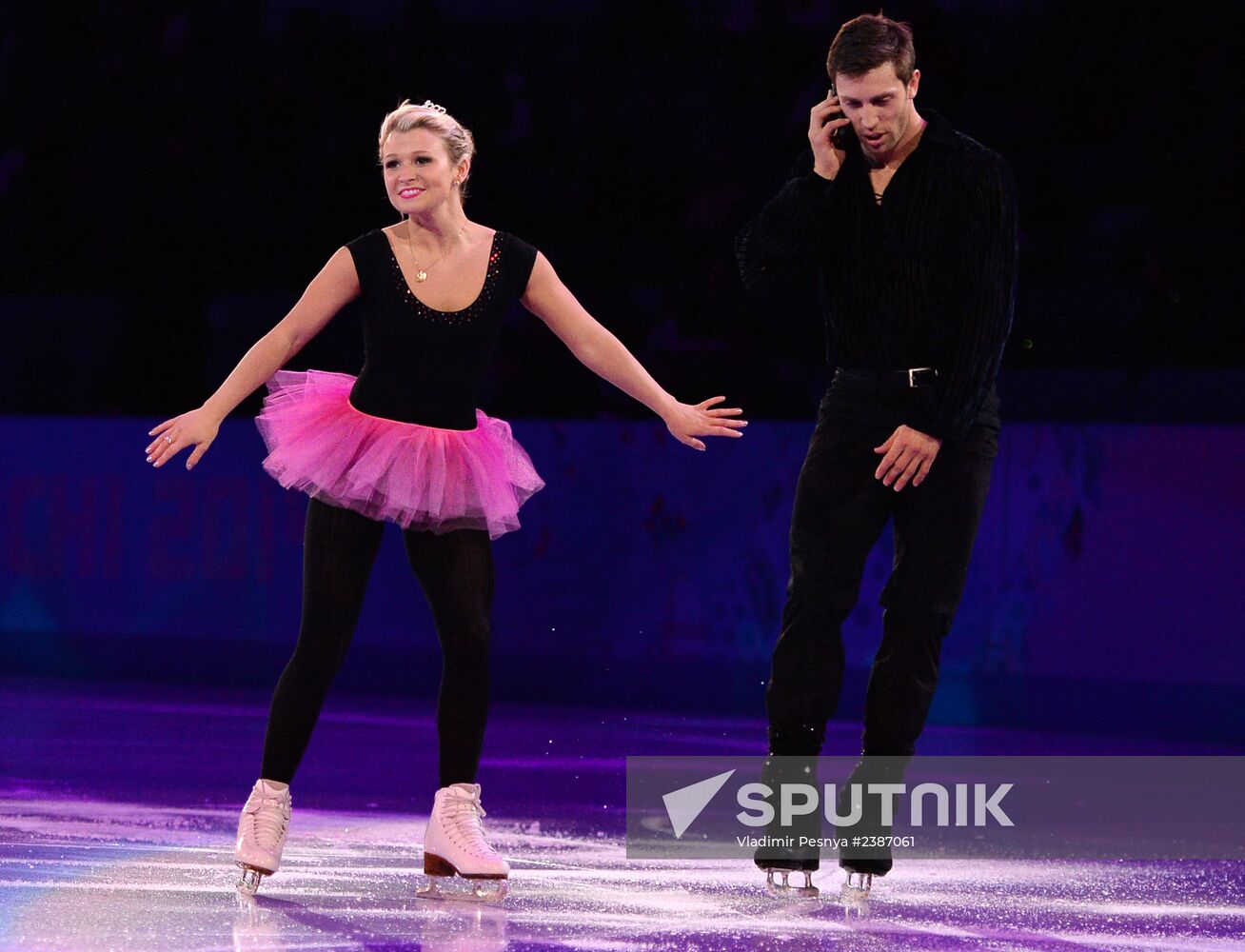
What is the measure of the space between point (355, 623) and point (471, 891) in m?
0.61

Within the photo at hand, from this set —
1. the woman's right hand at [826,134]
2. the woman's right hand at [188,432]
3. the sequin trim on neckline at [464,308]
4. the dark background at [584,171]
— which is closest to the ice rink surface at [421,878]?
the woman's right hand at [188,432]

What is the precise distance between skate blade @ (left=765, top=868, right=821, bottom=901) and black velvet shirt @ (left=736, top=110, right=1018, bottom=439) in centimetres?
98

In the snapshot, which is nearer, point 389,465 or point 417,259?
point 389,465

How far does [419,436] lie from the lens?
4164 mm

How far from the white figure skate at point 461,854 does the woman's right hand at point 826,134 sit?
5.01 ft

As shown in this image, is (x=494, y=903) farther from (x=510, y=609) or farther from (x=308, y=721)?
(x=510, y=609)

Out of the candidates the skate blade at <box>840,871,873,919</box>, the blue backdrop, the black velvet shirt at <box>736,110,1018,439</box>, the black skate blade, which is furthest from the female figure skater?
the blue backdrop

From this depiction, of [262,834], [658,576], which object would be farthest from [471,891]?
[658,576]

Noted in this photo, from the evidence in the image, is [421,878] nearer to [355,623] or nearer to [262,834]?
[262,834]

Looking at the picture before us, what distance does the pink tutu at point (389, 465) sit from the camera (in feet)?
13.3

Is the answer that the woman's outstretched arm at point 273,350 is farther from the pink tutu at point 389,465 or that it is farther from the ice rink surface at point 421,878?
the ice rink surface at point 421,878

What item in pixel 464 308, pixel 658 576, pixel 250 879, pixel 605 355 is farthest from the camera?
pixel 658 576

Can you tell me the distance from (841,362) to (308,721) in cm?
139

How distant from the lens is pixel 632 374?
432cm
